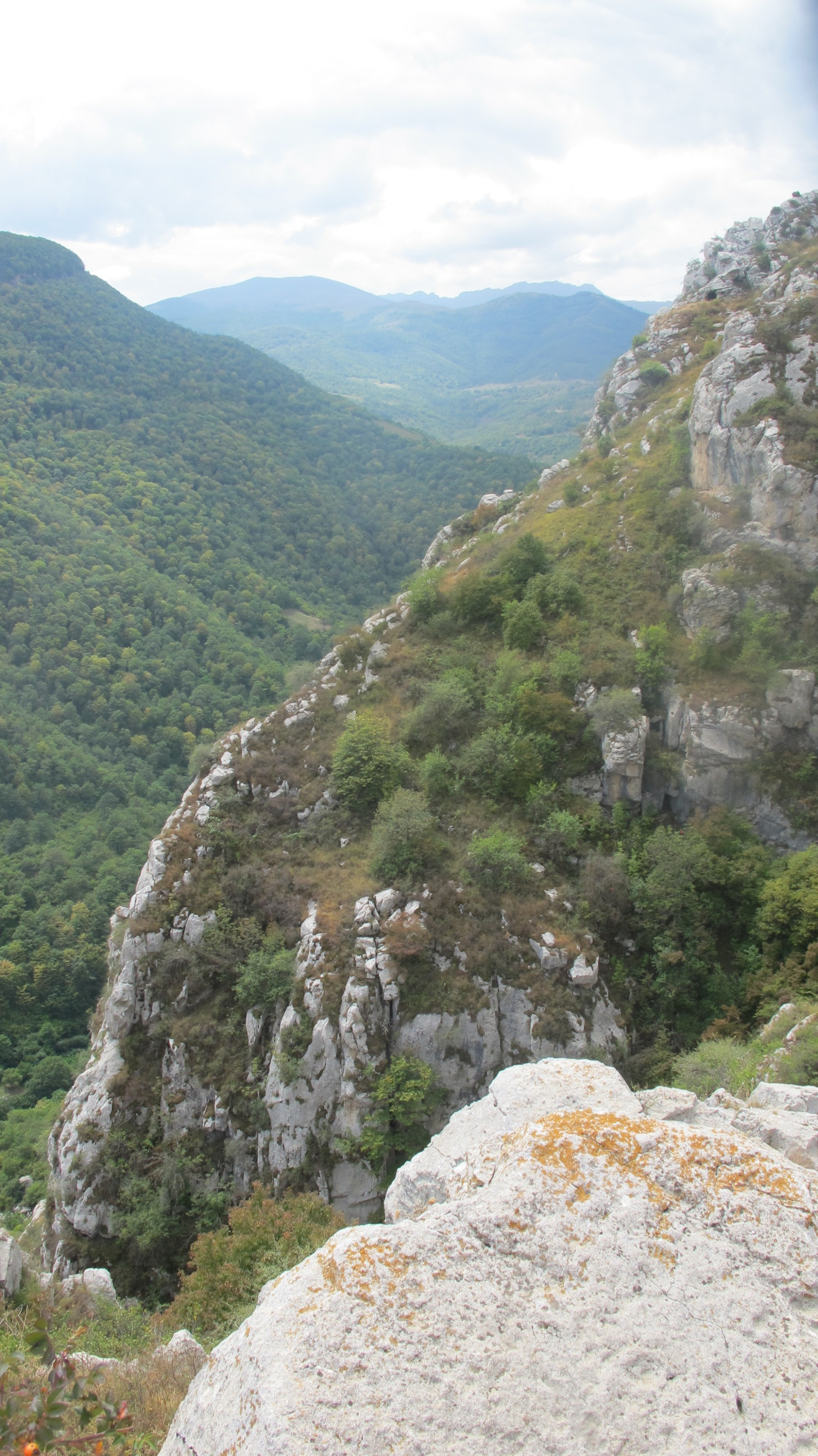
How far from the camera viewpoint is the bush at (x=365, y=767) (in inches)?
904

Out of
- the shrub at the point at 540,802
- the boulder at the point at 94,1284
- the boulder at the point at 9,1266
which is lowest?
the boulder at the point at 94,1284

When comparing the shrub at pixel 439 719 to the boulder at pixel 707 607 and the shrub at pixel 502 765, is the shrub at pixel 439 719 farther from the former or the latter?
the boulder at pixel 707 607

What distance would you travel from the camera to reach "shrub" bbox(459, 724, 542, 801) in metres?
22.6

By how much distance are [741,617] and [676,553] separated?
491 cm

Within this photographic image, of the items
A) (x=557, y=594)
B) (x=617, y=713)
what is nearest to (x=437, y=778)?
(x=617, y=713)

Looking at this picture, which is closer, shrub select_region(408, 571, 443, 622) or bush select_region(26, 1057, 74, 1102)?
shrub select_region(408, 571, 443, 622)

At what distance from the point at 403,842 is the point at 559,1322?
15200 millimetres

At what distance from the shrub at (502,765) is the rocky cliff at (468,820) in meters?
0.09

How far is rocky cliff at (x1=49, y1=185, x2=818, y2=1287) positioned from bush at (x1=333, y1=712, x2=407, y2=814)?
0.47m

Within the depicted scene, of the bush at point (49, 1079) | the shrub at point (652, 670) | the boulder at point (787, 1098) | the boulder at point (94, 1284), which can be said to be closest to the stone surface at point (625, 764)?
the shrub at point (652, 670)

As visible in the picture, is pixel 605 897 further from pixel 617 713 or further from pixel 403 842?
pixel 617 713

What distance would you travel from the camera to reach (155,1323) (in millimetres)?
11539

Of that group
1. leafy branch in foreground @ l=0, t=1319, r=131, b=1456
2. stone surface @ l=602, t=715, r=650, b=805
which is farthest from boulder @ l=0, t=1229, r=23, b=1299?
stone surface @ l=602, t=715, r=650, b=805

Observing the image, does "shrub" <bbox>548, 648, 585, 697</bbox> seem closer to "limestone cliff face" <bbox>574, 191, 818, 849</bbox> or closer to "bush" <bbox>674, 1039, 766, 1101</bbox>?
"limestone cliff face" <bbox>574, 191, 818, 849</bbox>
